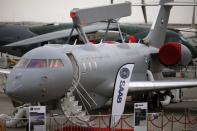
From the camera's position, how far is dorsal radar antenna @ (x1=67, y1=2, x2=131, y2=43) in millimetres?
21886

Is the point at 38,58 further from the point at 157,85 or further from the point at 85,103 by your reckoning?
the point at 157,85

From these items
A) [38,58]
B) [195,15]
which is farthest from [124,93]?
[195,15]

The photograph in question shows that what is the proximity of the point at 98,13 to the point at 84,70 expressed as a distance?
443cm

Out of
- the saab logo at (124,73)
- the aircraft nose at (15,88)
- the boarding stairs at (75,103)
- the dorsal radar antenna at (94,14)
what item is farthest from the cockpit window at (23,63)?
the dorsal radar antenna at (94,14)

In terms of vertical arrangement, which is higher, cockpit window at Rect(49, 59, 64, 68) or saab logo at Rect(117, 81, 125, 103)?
cockpit window at Rect(49, 59, 64, 68)

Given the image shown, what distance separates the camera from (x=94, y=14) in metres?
23.1

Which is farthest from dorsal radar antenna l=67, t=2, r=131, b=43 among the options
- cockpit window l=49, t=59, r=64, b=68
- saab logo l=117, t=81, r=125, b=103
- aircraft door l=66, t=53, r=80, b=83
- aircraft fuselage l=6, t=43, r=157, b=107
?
saab logo l=117, t=81, r=125, b=103

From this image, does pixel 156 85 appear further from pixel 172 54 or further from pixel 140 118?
pixel 140 118

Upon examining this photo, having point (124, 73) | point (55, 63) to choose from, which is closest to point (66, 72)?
point (55, 63)

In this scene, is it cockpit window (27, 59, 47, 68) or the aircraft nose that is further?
cockpit window (27, 59, 47, 68)

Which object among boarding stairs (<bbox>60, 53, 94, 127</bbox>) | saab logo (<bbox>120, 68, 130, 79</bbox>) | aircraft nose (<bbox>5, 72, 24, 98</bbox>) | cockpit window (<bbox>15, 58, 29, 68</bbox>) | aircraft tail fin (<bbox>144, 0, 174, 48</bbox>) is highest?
aircraft tail fin (<bbox>144, 0, 174, 48</bbox>)

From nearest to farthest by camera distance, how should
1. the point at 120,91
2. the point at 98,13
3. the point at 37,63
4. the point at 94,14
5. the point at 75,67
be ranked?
1. the point at 37,63
2. the point at 120,91
3. the point at 75,67
4. the point at 94,14
5. the point at 98,13

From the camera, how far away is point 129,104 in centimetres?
2638

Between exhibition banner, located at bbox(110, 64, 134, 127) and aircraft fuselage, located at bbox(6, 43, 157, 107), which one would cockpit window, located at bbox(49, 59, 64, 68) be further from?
exhibition banner, located at bbox(110, 64, 134, 127)
